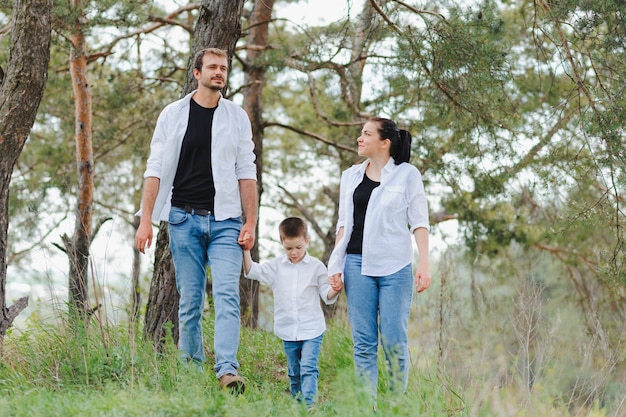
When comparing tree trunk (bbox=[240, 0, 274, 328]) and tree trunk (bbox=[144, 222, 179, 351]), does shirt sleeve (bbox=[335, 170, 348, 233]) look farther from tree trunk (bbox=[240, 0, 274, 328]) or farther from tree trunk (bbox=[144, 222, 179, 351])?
tree trunk (bbox=[240, 0, 274, 328])

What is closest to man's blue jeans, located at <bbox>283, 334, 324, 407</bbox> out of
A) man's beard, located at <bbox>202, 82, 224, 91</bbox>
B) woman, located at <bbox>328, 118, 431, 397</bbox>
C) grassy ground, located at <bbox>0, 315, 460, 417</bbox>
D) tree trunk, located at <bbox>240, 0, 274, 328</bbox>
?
grassy ground, located at <bbox>0, 315, 460, 417</bbox>

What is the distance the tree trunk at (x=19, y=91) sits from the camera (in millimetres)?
5324

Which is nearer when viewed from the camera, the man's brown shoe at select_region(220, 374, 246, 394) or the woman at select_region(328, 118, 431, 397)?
the man's brown shoe at select_region(220, 374, 246, 394)

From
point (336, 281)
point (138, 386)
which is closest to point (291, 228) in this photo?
point (336, 281)

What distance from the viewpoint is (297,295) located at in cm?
486

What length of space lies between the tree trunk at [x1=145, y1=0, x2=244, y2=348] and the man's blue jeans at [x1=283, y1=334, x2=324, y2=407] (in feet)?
3.91

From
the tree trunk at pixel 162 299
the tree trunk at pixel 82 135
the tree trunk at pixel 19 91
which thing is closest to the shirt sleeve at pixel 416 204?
the tree trunk at pixel 162 299

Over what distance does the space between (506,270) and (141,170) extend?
7868mm

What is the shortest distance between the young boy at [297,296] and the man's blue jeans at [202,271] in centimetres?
23

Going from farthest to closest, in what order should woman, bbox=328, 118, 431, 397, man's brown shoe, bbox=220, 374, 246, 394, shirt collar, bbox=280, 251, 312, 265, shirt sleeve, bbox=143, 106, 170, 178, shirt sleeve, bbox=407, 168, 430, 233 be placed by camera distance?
Result: 1. shirt collar, bbox=280, 251, 312, 265
2. shirt sleeve, bbox=143, 106, 170, 178
3. shirt sleeve, bbox=407, 168, 430, 233
4. woman, bbox=328, 118, 431, 397
5. man's brown shoe, bbox=220, 374, 246, 394

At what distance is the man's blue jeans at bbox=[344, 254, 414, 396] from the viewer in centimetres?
442

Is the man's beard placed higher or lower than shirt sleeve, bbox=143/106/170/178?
higher

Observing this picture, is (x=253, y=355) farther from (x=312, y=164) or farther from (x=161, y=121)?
(x=312, y=164)

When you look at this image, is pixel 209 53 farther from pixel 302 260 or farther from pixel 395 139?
pixel 302 260
